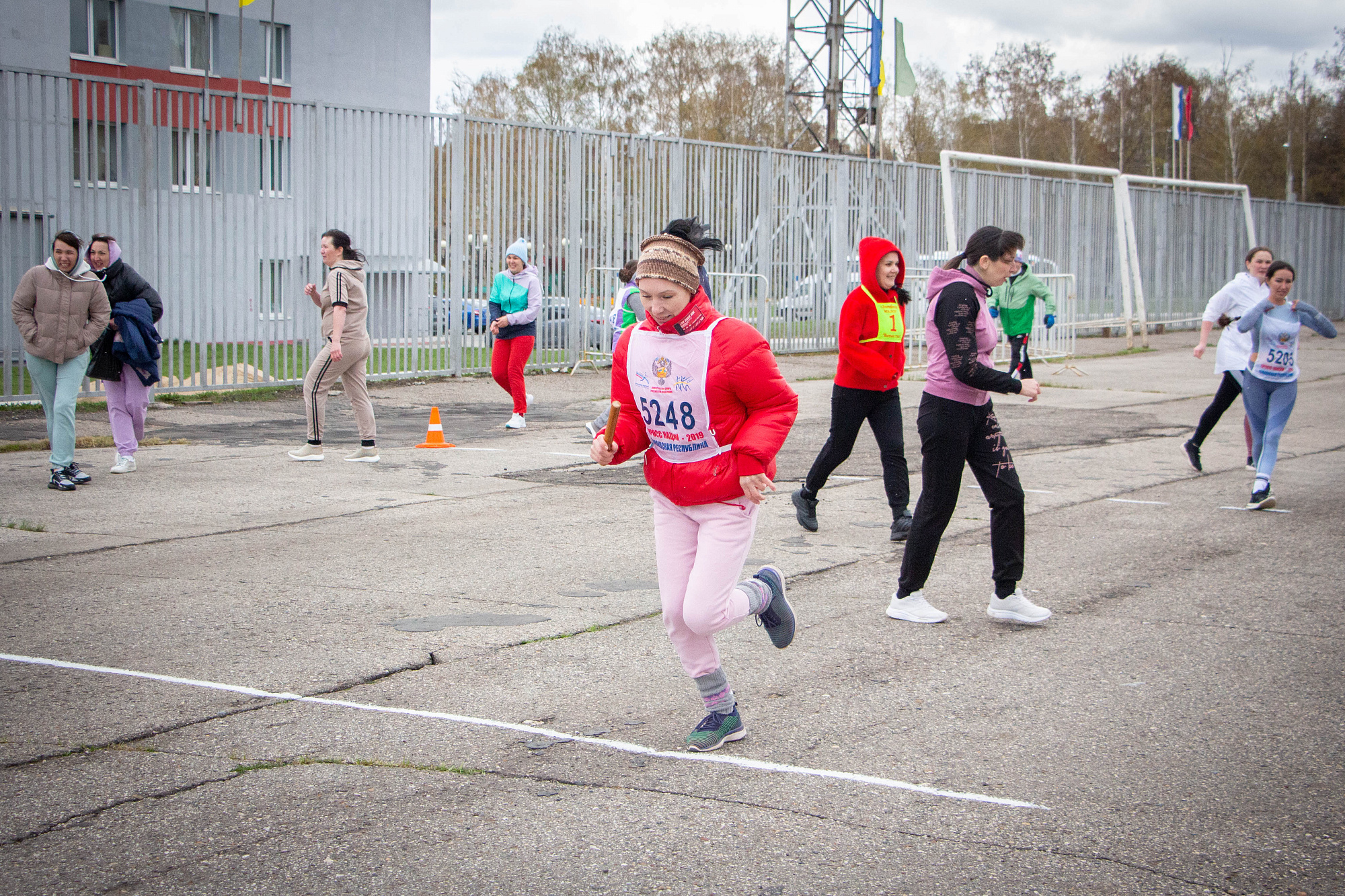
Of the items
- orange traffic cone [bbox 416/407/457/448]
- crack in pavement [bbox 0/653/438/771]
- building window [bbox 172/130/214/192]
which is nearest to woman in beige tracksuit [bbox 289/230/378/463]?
orange traffic cone [bbox 416/407/457/448]

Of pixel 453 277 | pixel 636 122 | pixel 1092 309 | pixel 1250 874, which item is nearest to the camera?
pixel 1250 874

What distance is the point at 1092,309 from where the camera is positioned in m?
28.1

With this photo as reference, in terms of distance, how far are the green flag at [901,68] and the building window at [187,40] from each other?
57.0ft

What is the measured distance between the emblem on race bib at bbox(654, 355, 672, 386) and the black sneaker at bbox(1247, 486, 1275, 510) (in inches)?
243

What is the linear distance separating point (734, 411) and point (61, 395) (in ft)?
22.3

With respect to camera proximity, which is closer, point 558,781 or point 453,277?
point 558,781

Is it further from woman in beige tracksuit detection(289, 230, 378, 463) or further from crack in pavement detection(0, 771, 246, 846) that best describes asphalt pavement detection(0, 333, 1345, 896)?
woman in beige tracksuit detection(289, 230, 378, 463)

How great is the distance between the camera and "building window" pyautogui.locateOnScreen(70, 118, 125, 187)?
13.4 m

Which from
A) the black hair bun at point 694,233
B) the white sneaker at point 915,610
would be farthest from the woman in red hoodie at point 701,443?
the white sneaker at point 915,610

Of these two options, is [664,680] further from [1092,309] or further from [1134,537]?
[1092,309]

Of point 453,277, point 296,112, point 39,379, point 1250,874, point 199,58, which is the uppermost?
point 199,58

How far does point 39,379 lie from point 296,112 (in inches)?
296

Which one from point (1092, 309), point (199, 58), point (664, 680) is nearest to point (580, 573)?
point (664, 680)

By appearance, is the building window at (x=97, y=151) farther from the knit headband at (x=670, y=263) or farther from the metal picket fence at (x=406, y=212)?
the knit headband at (x=670, y=263)
